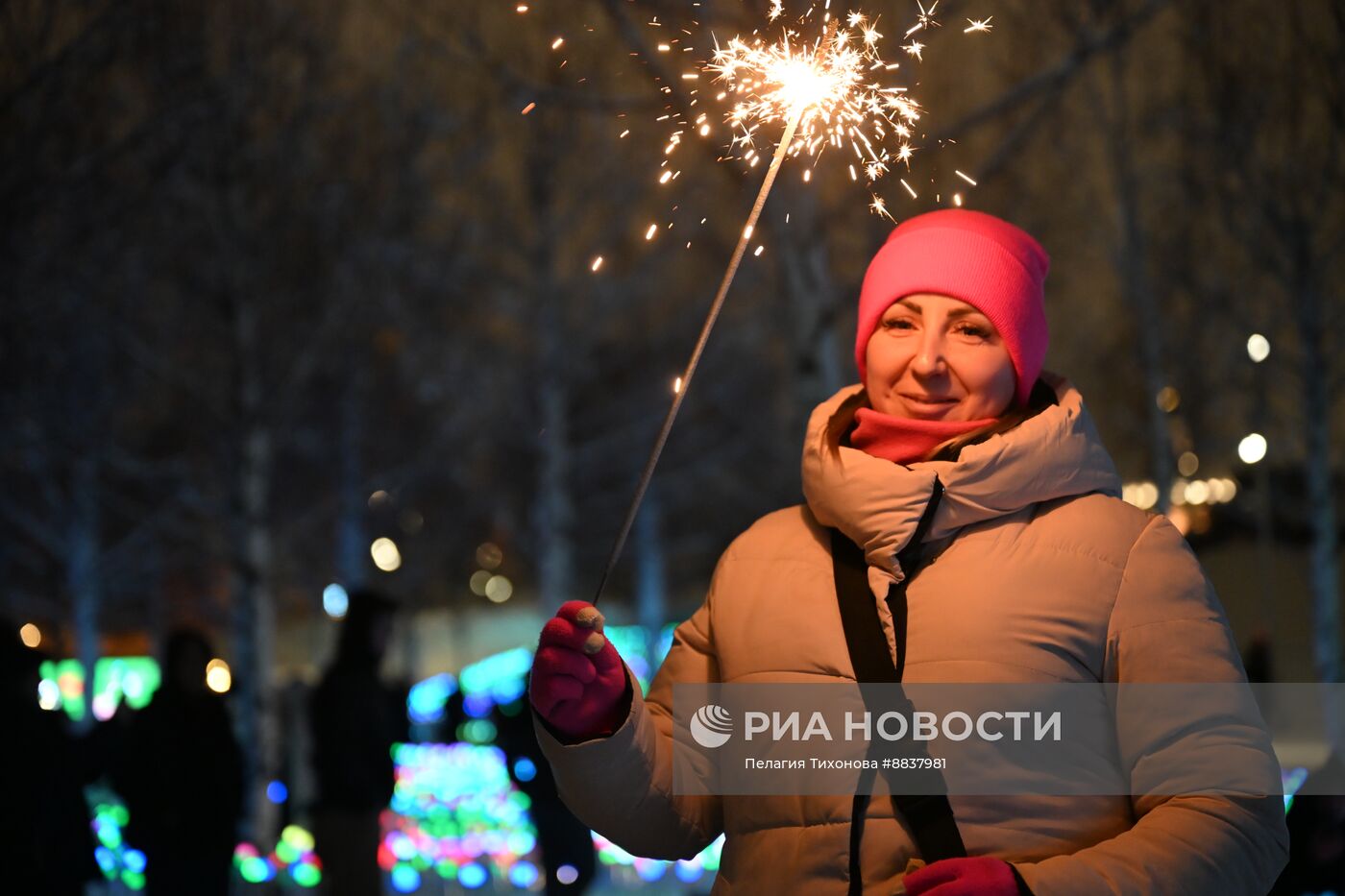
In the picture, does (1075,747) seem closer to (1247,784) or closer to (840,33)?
(1247,784)

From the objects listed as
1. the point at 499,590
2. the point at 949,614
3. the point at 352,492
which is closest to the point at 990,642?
the point at 949,614

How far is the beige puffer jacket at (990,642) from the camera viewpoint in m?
2.40

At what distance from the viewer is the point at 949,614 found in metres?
2.59

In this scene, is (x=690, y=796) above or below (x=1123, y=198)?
below

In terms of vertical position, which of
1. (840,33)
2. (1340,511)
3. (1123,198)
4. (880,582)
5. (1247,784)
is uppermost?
(1123,198)

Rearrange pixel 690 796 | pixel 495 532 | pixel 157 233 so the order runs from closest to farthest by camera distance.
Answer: pixel 690 796
pixel 157 233
pixel 495 532

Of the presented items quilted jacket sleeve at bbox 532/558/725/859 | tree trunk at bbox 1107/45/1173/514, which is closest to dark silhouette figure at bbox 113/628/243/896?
quilted jacket sleeve at bbox 532/558/725/859

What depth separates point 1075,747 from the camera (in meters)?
2.49

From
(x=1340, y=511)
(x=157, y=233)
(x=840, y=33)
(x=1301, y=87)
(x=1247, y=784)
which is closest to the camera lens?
(x=1247, y=784)

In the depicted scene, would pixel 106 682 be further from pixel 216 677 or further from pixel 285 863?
pixel 216 677

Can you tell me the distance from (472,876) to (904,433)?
371 inches

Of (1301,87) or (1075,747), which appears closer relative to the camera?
(1075,747)

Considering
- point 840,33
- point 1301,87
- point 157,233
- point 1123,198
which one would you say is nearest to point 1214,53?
point 1301,87

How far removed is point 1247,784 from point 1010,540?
0.52m
